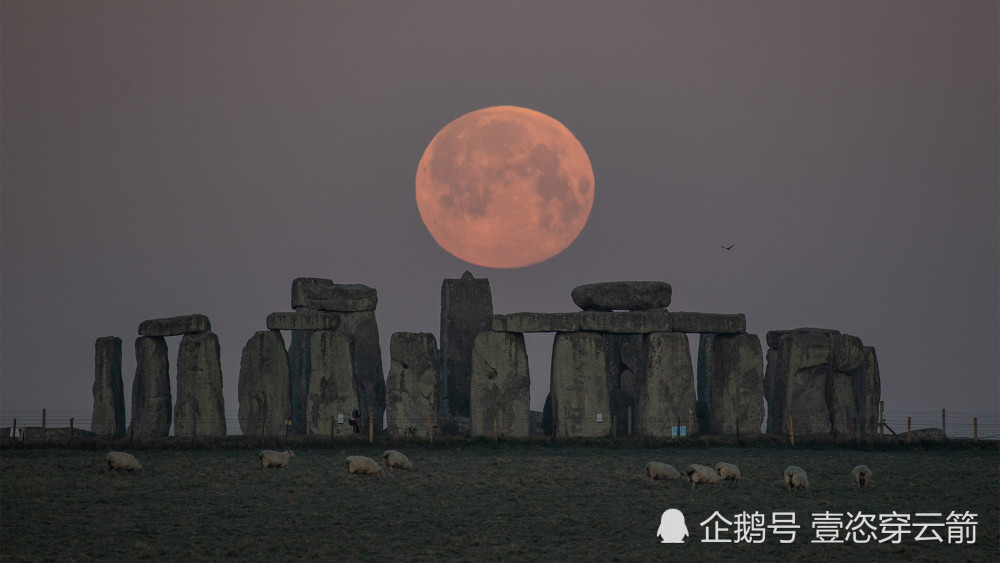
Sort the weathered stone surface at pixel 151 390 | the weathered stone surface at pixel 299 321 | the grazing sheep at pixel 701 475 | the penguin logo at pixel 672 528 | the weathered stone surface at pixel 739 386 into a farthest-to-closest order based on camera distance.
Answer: the weathered stone surface at pixel 151 390 → the weathered stone surface at pixel 299 321 → the weathered stone surface at pixel 739 386 → the grazing sheep at pixel 701 475 → the penguin logo at pixel 672 528

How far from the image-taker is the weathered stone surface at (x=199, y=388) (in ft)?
141

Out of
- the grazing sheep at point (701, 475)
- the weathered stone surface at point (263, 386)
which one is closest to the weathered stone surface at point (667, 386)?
the grazing sheep at point (701, 475)

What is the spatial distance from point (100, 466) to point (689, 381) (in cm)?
1772

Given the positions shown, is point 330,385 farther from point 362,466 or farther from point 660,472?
point 660,472

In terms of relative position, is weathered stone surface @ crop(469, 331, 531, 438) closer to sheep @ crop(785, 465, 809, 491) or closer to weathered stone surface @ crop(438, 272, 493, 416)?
weathered stone surface @ crop(438, 272, 493, 416)

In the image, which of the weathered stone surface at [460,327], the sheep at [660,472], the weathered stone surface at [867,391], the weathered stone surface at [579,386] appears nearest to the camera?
the sheep at [660,472]

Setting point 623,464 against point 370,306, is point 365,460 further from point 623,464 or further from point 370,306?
point 370,306

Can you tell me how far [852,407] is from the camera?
44469mm

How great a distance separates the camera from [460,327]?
4572 centimetres

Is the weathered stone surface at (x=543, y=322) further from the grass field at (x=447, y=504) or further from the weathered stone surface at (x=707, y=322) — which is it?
the grass field at (x=447, y=504)

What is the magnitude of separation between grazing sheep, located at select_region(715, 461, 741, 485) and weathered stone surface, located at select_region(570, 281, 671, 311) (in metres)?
11.4

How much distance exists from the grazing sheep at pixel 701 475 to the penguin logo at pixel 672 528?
15.5ft

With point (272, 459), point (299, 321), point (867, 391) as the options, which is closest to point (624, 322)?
point (867, 391)

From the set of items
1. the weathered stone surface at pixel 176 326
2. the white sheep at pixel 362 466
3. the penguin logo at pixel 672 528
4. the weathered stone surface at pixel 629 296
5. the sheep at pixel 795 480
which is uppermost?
the weathered stone surface at pixel 629 296
